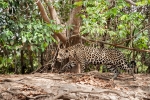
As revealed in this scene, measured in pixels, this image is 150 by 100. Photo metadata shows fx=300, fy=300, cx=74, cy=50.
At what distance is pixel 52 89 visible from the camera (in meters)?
6.50

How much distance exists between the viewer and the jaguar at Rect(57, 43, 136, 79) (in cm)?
852

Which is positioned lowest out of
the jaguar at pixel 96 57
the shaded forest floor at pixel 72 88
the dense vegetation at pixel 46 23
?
the shaded forest floor at pixel 72 88

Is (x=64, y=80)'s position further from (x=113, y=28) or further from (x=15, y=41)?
Answer: (x=113, y=28)

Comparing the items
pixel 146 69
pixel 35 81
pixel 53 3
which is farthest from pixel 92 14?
pixel 146 69

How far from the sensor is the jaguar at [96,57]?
8523mm

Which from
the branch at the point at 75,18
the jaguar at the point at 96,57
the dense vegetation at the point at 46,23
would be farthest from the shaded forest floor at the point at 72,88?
the branch at the point at 75,18

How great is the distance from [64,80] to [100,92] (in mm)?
1319

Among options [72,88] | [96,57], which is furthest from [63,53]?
[72,88]

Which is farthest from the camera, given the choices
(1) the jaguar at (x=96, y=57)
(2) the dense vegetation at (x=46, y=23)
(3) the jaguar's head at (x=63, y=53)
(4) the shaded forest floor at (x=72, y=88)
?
(3) the jaguar's head at (x=63, y=53)

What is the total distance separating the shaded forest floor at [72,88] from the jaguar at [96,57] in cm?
75

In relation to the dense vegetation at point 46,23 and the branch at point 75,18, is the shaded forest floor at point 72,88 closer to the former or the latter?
the dense vegetation at point 46,23

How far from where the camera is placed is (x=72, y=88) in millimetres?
6531

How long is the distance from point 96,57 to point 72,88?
2344 mm

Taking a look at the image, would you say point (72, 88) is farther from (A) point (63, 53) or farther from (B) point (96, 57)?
(A) point (63, 53)
